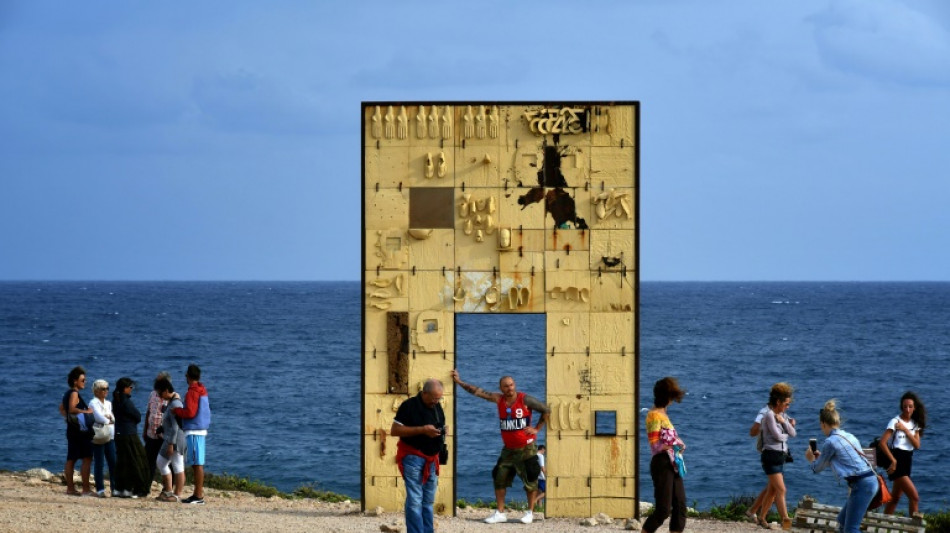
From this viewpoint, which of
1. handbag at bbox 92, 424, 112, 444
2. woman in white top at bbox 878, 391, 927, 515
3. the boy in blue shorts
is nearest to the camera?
woman in white top at bbox 878, 391, 927, 515

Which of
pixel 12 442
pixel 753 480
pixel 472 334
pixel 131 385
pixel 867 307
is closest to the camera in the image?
pixel 131 385

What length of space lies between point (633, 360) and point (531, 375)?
161ft

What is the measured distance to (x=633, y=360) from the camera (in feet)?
57.4

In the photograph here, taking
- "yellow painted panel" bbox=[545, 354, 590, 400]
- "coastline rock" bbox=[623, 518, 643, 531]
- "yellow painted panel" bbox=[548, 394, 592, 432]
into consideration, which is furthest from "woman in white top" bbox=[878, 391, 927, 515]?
"yellow painted panel" bbox=[545, 354, 590, 400]

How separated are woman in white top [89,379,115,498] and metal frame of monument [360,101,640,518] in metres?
3.52

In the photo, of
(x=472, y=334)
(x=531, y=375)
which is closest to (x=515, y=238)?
(x=531, y=375)

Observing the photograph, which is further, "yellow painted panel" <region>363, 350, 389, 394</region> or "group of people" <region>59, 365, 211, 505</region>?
"yellow painted panel" <region>363, 350, 389, 394</region>

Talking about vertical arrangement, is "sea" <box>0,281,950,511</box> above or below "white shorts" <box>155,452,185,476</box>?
below

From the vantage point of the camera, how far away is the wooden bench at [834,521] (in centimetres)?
1563

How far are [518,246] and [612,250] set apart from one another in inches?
50.0

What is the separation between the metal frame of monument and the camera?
17.5 m

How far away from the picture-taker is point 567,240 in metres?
17.5

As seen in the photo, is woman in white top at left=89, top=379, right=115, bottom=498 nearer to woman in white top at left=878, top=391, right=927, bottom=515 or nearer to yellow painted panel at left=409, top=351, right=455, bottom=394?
yellow painted panel at left=409, top=351, right=455, bottom=394

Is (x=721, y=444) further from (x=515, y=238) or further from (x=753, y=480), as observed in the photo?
(x=515, y=238)
